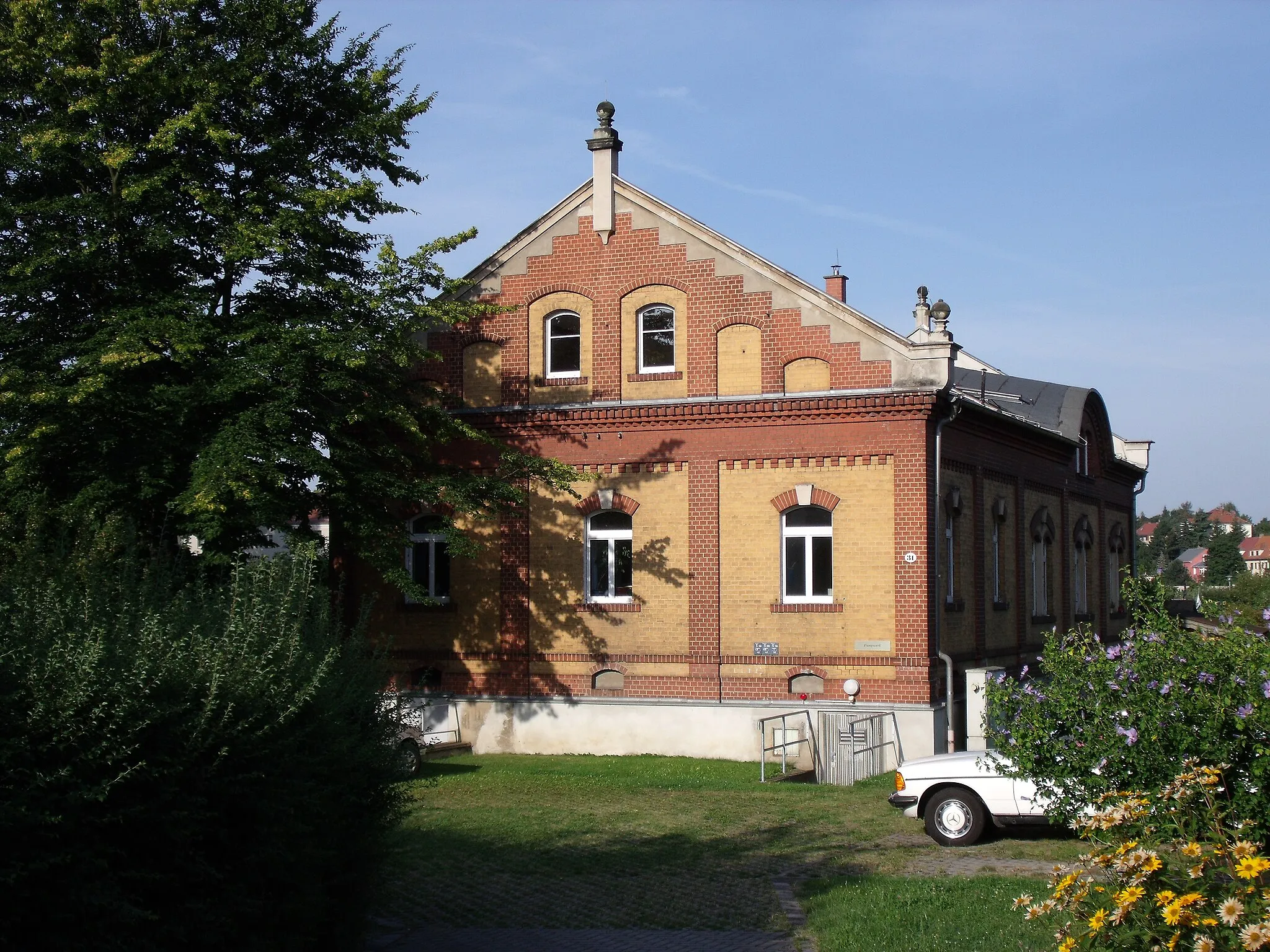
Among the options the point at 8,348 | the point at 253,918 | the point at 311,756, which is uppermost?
the point at 8,348

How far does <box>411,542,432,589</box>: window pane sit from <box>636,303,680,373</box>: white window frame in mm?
5452

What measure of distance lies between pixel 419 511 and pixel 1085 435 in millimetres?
17189

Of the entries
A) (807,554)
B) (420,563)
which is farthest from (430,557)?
(807,554)

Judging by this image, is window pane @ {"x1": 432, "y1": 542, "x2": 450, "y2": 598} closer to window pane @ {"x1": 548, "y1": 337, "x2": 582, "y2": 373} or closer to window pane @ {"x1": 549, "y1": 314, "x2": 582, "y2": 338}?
window pane @ {"x1": 548, "y1": 337, "x2": 582, "y2": 373}

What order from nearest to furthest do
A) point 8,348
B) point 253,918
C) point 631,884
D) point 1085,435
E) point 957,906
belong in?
point 253,918
point 957,906
point 631,884
point 8,348
point 1085,435

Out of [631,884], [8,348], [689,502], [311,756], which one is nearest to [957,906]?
[631,884]

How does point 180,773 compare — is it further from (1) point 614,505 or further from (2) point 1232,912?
(1) point 614,505

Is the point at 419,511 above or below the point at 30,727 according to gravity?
above

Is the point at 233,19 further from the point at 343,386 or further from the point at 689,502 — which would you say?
the point at 689,502

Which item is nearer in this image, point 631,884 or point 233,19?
point 631,884

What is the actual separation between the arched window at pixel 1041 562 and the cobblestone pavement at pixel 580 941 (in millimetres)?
20397

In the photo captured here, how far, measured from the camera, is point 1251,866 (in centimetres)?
612

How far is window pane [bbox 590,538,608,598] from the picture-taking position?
2441 cm

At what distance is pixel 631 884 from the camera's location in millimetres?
12352
